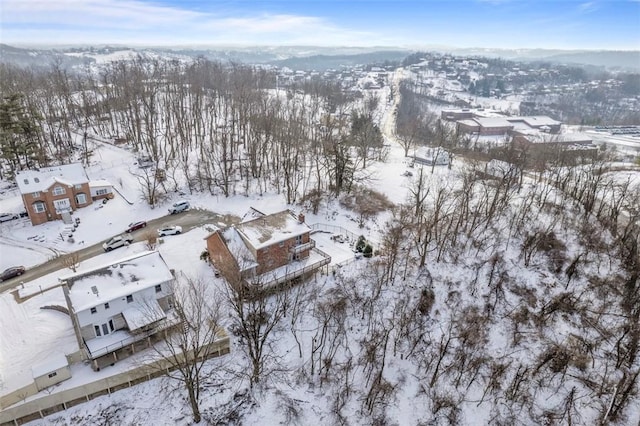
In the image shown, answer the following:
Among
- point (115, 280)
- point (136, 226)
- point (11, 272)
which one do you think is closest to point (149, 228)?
point (136, 226)

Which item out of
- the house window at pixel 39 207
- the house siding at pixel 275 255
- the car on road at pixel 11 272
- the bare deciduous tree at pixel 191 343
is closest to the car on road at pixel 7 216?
the house window at pixel 39 207

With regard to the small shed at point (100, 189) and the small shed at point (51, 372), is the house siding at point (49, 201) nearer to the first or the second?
the small shed at point (100, 189)

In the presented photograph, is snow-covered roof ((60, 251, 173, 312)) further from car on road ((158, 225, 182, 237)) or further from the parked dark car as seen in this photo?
the parked dark car

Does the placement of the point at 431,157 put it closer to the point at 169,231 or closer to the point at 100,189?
the point at 169,231

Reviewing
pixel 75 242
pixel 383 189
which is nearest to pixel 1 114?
pixel 75 242

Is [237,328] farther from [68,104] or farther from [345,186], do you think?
→ [68,104]

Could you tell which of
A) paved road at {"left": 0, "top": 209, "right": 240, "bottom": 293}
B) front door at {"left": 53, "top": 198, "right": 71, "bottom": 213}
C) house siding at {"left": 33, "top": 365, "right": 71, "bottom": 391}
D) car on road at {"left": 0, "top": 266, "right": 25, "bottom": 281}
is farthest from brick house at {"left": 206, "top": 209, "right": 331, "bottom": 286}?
front door at {"left": 53, "top": 198, "right": 71, "bottom": 213}

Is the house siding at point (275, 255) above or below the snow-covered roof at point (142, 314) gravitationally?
above
